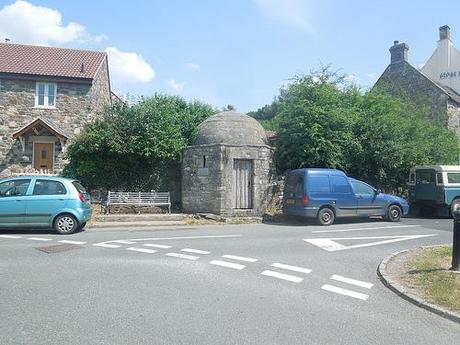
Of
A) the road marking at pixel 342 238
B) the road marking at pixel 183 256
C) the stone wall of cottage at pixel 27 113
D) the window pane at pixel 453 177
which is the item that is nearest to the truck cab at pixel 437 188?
the window pane at pixel 453 177

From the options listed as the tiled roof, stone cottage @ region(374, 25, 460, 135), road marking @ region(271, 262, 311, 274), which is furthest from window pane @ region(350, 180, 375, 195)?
the tiled roof

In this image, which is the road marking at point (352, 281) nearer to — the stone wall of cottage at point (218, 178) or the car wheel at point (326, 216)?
the car wheel at point (326, 216)

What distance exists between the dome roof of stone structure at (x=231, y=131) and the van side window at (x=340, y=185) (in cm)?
392

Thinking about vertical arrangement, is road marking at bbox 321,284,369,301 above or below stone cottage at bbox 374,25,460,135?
below

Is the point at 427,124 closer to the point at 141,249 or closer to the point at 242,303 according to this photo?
the point at 141,249

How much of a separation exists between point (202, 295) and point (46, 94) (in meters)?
21.8

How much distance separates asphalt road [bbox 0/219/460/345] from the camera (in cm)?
502

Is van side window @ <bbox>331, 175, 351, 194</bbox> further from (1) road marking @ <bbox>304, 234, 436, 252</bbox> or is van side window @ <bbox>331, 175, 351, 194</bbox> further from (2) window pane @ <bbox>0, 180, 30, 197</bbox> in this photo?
(2) window pane @ <bbox>0, 180, 30, 197</bbox>

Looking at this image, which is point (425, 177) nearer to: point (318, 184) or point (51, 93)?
point (318, 184)

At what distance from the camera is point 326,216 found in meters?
16.7

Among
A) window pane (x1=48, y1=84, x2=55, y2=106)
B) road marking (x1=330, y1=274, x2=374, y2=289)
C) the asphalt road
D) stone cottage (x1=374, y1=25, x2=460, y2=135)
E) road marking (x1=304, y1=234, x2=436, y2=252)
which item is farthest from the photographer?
stone cottage (x1=374, y1=25, x2=460, y2=135)

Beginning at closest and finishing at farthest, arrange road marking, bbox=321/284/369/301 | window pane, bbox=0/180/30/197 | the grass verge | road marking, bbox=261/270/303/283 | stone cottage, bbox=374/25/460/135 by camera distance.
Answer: the grass verge, road marking, bbox=321/284/369/301, road marking, bbox=261/270/303/283, window pane, bbox=0/180/30/197, stone cottage, bbox=374/25/460/135

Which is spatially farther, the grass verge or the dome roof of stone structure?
the dome roof of stone structure

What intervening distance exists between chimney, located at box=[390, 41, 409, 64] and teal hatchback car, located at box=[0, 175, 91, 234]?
30291mm
